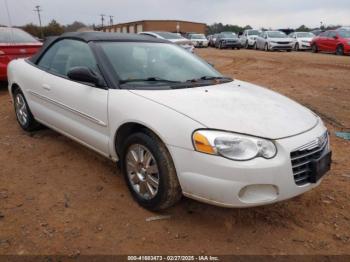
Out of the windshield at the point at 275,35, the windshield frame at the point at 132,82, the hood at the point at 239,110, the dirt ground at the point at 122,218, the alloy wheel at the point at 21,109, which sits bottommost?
the windshield at the point at 275,35

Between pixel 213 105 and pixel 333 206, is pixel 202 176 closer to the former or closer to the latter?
pixel 213 105

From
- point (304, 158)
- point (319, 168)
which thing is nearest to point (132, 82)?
point (304, 158)

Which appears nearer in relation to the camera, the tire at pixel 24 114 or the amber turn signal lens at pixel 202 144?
the amber turn signal lens at pixel 202 144

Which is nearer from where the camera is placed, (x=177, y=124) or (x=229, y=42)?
(x=177, y=124)

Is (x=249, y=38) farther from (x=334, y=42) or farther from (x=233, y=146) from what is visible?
(x=233, y=146)

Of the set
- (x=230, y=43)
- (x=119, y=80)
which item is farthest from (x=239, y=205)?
(x=230, y=43)

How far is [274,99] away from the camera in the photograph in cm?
336

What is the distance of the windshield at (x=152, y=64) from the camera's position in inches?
136

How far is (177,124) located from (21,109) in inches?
130

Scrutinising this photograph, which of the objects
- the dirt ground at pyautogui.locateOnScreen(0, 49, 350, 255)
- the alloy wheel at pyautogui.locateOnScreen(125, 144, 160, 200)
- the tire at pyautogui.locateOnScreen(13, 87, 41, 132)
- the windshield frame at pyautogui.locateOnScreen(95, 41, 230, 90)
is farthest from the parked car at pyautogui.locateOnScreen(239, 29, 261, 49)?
the alloy wheel at pyautogui.locateOnScreen(125, 144, 160, 200)

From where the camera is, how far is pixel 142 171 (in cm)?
308

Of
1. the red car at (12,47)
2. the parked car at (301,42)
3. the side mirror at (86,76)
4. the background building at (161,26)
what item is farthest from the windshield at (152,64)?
the background building at (161,26)

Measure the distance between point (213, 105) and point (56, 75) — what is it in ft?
7.02

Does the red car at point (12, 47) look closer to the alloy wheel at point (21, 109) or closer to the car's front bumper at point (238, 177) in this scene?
the alloy wheel at point (21, 109)
